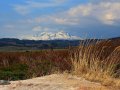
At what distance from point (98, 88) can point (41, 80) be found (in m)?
2.21

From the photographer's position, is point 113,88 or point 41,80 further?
point 41,80

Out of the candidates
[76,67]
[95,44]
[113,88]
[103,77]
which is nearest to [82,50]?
[95,44]

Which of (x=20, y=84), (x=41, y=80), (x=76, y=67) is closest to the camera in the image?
(x=20, y=84)

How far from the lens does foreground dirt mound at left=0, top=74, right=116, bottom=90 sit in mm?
11312

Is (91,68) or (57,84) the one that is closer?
(57,84)

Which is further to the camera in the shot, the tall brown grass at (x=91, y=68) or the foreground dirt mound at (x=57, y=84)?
the tall brown grass at (x=91, y=68)

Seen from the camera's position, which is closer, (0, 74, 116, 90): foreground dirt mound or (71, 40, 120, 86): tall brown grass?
(0, 74, 116, 90): foreground dirt mound

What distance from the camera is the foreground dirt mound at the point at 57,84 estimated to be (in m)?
11.3

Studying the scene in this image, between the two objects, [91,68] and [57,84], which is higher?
[91,68]

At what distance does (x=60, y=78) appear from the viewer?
12977 millimetres

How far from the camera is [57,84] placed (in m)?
11.8

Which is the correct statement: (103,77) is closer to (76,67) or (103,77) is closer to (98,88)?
(76,67)

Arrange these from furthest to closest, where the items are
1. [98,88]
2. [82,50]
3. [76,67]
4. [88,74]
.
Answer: [82,50] → [76,67] → [88,74] → [98,88]

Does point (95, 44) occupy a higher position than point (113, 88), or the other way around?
point (95, 44)
